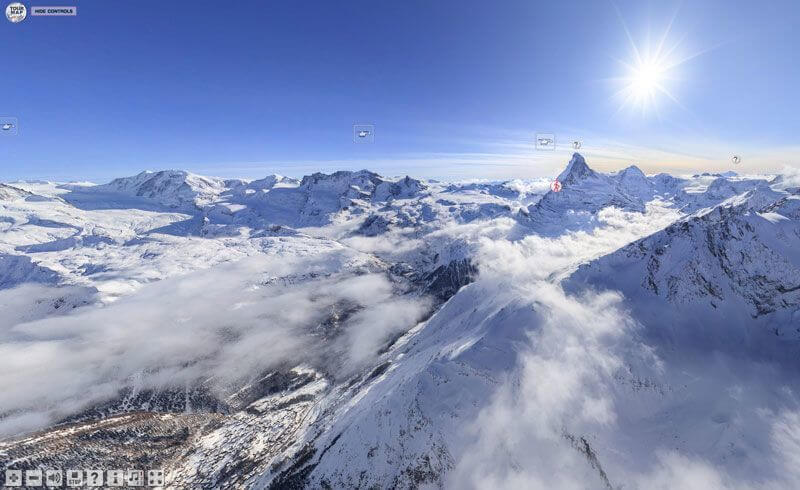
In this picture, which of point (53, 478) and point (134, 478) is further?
point (134, 478)

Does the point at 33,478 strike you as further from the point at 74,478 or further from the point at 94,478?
the point at 94,478

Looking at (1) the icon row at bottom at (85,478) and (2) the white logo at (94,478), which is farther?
(2) the white logo at (94,478)

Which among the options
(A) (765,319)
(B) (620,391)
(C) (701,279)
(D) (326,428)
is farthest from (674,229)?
(D) (326,428)

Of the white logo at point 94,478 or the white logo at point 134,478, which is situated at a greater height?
the white logo at point 94,478

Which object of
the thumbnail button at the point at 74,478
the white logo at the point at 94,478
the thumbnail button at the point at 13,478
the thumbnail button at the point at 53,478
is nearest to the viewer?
the thumbnail button at the point at 13,478

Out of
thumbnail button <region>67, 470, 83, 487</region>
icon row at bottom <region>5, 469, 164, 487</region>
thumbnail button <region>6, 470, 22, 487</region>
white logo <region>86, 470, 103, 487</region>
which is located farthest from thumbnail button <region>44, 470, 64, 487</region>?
white logo <region>86, 470, 103, 487</region>

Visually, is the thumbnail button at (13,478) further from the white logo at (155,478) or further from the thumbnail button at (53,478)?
the white logo at (155,478)

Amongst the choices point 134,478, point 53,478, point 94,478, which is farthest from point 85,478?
point 134,478

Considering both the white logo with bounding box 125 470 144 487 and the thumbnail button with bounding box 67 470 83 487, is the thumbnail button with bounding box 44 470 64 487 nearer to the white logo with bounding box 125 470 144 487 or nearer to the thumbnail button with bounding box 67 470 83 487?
the thumbnail button with bounding box 67 470 83 487

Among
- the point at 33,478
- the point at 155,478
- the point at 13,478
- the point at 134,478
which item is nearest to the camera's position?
the point at 13,478

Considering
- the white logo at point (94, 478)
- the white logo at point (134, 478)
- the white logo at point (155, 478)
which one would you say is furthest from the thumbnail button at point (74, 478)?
the white logo at point (155, 478)
